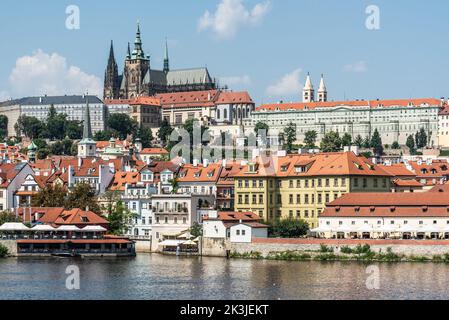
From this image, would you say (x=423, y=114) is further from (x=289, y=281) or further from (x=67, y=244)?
(x=289, y=281)

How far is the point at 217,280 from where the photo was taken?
2012 inches

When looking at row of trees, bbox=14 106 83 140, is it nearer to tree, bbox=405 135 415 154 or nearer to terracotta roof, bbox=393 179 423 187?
tree, bbox=405 135 415 154

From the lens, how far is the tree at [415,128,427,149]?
623 feet

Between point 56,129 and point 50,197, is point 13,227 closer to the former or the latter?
point 50,197

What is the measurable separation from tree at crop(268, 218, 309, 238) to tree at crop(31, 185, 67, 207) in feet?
47.9

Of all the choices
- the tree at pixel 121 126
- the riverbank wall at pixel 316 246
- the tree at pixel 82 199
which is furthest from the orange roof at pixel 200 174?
the tree at pixel 121 126

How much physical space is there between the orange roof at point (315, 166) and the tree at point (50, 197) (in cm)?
1101

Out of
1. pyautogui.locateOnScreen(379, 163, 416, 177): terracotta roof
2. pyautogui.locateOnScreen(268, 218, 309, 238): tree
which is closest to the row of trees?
pyautogui.locateOnScreen(379, 163, 416, 177): terracotta roof

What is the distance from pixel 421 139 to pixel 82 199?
12181 centimetres

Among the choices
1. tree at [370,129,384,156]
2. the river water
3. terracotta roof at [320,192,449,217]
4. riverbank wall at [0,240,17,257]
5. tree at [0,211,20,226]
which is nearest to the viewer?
the river water

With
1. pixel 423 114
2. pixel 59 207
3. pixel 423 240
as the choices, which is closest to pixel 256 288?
pixel 423 240

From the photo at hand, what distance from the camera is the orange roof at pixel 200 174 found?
260 feet

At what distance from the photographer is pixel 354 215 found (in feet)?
213

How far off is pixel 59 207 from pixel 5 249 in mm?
Result: 7482
